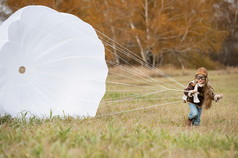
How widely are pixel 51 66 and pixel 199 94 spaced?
8.02 feet

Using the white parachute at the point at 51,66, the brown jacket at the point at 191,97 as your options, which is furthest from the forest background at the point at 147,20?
the brown jacket at the point at 191,97

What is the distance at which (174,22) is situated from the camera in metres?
20.7

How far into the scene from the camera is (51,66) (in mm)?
5777

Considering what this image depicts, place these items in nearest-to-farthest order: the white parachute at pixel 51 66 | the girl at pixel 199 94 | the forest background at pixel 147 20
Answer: the girl at pixel 199 94, the white parachute at pixel 51 66, the forest background at pixel 147 20

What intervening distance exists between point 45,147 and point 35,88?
9.49 ft

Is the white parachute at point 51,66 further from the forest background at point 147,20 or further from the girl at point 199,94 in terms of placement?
the forest background at point 147,20


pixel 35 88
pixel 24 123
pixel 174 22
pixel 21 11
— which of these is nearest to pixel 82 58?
pixel 35 88

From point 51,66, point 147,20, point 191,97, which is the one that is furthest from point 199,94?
point 147,20

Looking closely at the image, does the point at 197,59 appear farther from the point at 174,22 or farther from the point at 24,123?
the point at 24,123

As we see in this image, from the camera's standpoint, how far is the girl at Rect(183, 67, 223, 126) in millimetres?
4793

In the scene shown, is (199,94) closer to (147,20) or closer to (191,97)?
(191,97)

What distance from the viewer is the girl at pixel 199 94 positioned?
4.79 metres

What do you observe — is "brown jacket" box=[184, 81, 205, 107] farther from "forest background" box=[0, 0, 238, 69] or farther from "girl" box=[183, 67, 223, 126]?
"forest background" box=[0, 0, 238, 69]

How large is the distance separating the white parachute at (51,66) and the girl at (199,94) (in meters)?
1.38
